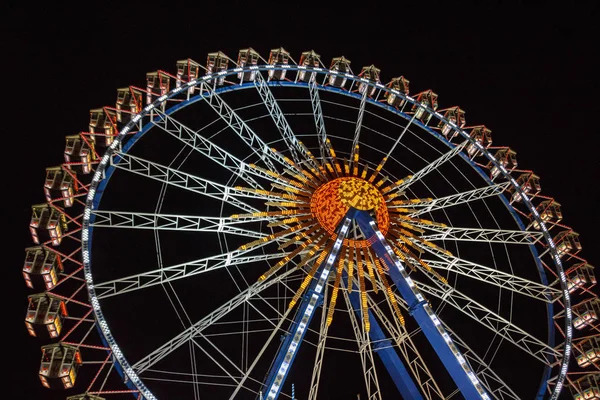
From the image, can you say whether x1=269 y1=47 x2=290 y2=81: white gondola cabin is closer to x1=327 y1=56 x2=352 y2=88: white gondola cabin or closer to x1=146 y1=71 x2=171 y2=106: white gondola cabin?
x1=327 y1=56 x2=352 y2=88: white gondola cabin

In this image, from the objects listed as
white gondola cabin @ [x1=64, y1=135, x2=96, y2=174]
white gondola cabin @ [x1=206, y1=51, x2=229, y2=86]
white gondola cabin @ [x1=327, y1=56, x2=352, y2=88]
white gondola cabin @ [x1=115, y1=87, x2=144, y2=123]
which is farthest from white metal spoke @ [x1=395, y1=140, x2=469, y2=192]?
white gondola cabin @ [x1=64, y1=135, x2=96, y2=174]

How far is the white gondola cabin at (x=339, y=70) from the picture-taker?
18.7 metres

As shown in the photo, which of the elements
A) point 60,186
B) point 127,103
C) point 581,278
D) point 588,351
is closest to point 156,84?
point 127,103

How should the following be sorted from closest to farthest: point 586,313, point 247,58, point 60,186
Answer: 1. point 60,186
2. point 586,313
3. point 247,58

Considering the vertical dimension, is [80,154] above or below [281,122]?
below

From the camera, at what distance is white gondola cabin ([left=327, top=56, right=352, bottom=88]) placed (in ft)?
61.2

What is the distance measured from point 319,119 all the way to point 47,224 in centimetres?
857

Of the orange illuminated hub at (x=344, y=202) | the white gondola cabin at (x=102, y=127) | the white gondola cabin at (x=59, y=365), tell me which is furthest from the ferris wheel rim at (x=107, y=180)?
the orange illuminated hub at (x=344, y=202)

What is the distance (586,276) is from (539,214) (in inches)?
98.8

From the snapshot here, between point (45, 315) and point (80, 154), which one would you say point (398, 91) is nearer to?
A: point (80, 154)

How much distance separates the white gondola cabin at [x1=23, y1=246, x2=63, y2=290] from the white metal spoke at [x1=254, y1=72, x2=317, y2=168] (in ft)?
22.5

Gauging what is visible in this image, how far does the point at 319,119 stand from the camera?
17.5 m

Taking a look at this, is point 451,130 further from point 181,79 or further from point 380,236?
→ point 181,79

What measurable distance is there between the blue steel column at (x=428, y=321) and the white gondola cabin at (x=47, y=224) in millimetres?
7022
